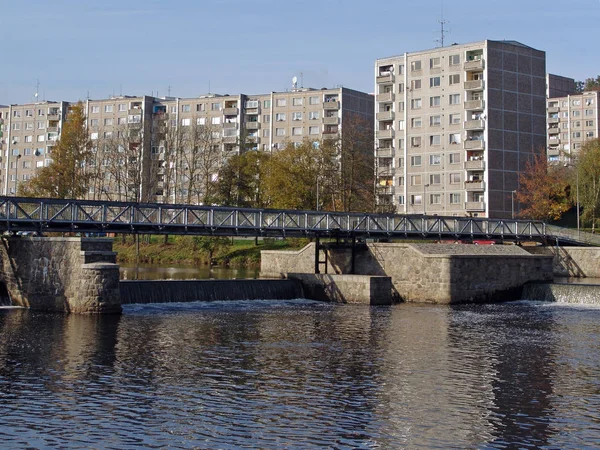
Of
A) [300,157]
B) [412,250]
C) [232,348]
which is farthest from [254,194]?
[232,348]

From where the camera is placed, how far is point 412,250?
50750mm

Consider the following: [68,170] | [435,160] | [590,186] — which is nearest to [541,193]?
[590,186]

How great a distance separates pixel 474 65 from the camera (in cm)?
9238

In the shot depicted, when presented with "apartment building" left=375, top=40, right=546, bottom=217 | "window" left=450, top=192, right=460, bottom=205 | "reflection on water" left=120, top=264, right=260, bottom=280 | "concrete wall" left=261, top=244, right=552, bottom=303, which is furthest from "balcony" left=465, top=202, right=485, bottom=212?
"concrete wall" left=261, top=244, right=552, bottom=303

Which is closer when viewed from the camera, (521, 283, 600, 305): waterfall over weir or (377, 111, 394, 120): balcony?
(521, 283, 600, 305): waterfall over weir

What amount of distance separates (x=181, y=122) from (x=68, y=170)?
1535 inches

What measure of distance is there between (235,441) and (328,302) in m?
32.4

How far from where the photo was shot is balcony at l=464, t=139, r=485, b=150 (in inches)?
3632

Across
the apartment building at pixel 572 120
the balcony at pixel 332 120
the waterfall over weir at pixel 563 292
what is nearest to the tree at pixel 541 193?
the balcony at pixel 332 120

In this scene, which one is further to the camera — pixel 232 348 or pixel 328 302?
pixel 328 302

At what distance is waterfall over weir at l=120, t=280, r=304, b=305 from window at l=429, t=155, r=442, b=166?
49.2 meters

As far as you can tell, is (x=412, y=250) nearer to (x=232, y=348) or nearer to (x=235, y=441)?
(x=232, y=348)

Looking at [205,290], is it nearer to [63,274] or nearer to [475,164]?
[63,274]

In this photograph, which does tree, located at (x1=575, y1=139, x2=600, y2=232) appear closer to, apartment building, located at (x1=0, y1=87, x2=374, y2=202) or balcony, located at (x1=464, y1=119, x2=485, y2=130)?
balcony, located at (x1=464, y1=119, x2=485, y2=130)
